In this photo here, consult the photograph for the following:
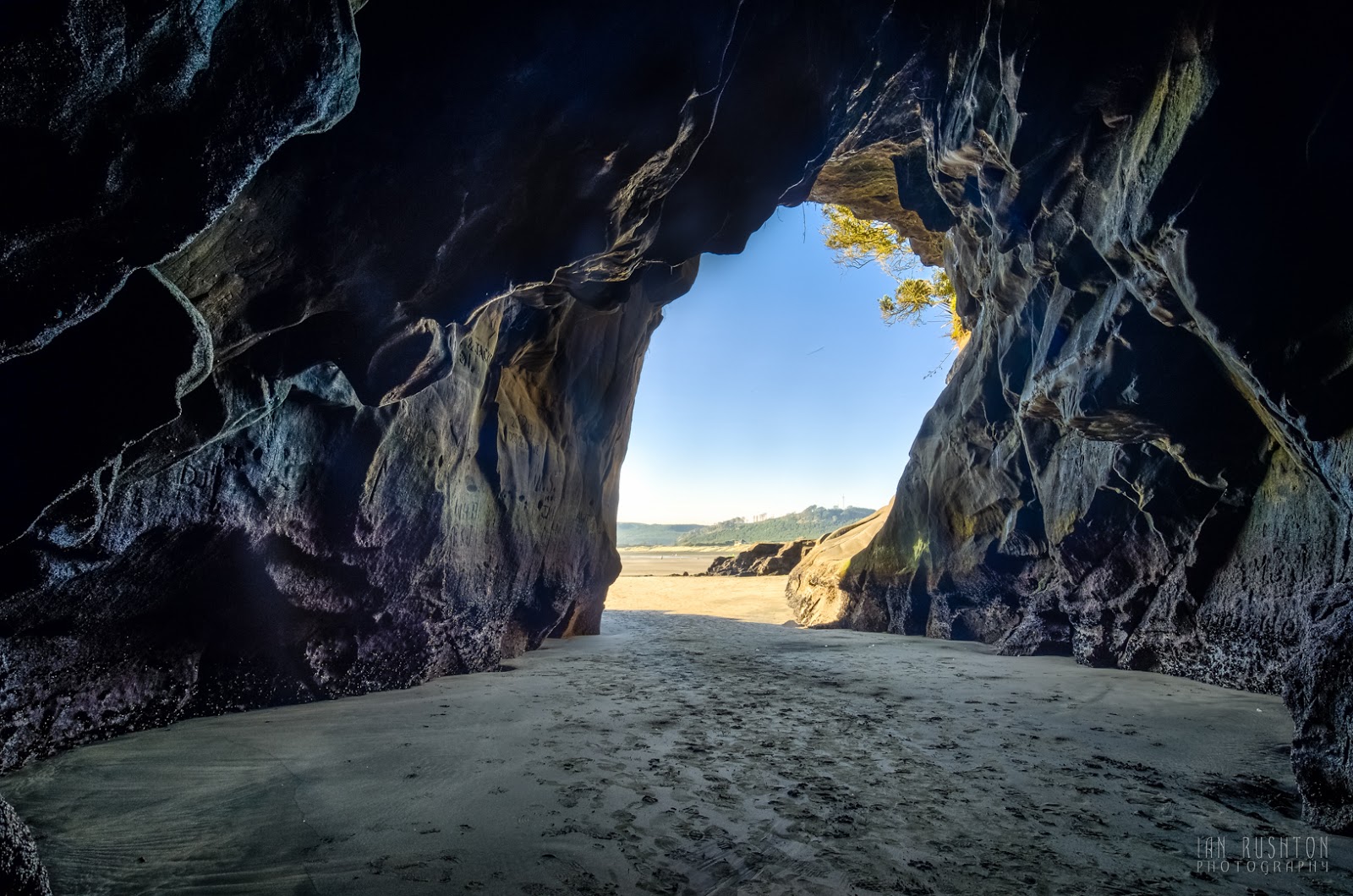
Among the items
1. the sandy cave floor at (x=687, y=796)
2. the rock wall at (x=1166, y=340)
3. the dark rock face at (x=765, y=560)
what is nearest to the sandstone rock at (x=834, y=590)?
the rock wall at (x=1166, y=340)

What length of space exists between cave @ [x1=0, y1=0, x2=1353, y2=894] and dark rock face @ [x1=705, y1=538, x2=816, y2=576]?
16.4m

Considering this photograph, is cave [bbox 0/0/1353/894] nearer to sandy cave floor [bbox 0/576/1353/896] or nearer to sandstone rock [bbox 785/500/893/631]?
sandy cave floor [bbox 0/576/1353/896]

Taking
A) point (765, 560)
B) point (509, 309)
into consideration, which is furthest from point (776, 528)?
point (509, 309)

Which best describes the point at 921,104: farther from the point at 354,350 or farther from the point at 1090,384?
the point at 354,350

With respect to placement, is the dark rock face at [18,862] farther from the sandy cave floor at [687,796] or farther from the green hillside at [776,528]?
the green hillside at [776,528]

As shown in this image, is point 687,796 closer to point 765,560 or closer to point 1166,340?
point 1166,340

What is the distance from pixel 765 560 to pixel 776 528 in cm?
4144

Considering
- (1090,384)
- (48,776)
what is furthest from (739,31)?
(48,776)

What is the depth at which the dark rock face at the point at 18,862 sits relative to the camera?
1798 mm

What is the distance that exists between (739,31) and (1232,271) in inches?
162

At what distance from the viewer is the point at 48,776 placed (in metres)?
3.29

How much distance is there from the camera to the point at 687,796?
10.3 ft

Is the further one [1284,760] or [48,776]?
[1284,760]

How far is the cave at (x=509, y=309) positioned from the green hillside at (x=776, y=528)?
2153 inches
